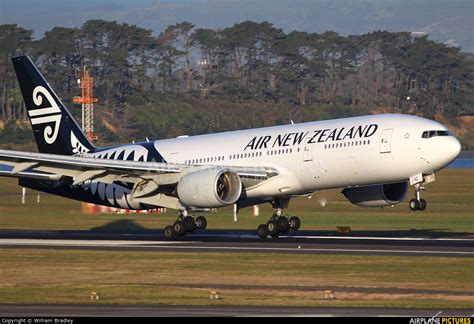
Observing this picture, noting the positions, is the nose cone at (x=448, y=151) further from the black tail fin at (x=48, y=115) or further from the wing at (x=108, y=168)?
the black tail fin at (x=48, y=115)

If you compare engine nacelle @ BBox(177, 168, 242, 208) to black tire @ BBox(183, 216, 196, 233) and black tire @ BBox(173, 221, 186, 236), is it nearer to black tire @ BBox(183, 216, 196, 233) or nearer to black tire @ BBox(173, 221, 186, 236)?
black tire @ BBox(183, 216, 196, 233)

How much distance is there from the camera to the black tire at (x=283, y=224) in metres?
51.4

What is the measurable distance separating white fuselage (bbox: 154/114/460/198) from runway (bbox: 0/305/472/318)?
64.3 ft

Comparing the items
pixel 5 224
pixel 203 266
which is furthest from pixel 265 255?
pixel 5 224

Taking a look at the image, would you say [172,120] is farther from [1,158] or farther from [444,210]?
[1,158]

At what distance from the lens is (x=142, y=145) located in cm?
5603

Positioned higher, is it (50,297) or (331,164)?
(331,164)

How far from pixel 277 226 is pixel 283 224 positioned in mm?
363

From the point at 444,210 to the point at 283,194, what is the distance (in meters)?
27.9

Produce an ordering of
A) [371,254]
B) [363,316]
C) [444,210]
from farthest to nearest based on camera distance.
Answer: [444,210] → [371,254] → [363,316]

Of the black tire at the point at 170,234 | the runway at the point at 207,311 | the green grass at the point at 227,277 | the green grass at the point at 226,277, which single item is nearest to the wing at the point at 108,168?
the black tire at the point at 170,234

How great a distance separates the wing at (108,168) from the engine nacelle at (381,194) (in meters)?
4.65

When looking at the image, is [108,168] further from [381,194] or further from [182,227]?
[381,194]

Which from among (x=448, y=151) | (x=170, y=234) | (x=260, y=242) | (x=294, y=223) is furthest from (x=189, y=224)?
(x=448, y=151)
